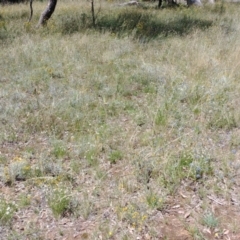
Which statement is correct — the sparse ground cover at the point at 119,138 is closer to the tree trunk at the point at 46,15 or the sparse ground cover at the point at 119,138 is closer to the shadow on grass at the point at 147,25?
the shadow on grass at the point at 147,25

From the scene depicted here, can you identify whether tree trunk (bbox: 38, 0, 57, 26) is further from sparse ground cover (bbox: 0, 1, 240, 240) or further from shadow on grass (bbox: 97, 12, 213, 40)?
sparse ground cover (bbox: 0, 1, 240, 240)

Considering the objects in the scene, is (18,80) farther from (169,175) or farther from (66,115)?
(169,175)

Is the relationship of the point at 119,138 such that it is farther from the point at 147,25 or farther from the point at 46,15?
the point at 46,15

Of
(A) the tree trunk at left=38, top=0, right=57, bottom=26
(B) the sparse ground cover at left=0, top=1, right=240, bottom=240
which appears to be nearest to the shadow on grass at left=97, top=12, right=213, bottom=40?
(B) the sparse ground cover at left=0, top=1, right=240, bottom=240

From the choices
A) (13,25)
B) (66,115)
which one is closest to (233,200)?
(66,115)

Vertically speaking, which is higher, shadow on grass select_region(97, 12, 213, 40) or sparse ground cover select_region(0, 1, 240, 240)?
shadow on grass select_region(97, 12, 213, 40)

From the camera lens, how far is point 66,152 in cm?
395

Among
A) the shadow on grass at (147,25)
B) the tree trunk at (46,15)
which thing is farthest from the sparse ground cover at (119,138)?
the tree trunk at (46,15)

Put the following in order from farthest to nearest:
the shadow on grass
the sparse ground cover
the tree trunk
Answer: the tree trunk
the shadow on grass
the sparse ground cover

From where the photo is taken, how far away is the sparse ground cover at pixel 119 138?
3041 millimetres

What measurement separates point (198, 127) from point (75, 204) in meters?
2.02

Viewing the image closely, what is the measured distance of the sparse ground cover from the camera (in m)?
3.04

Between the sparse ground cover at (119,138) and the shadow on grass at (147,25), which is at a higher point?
the shadow on grass at (147,25)

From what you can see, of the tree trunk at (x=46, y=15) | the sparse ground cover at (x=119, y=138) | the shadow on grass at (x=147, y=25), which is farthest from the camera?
the tree trunk at (x=46, y=15)
